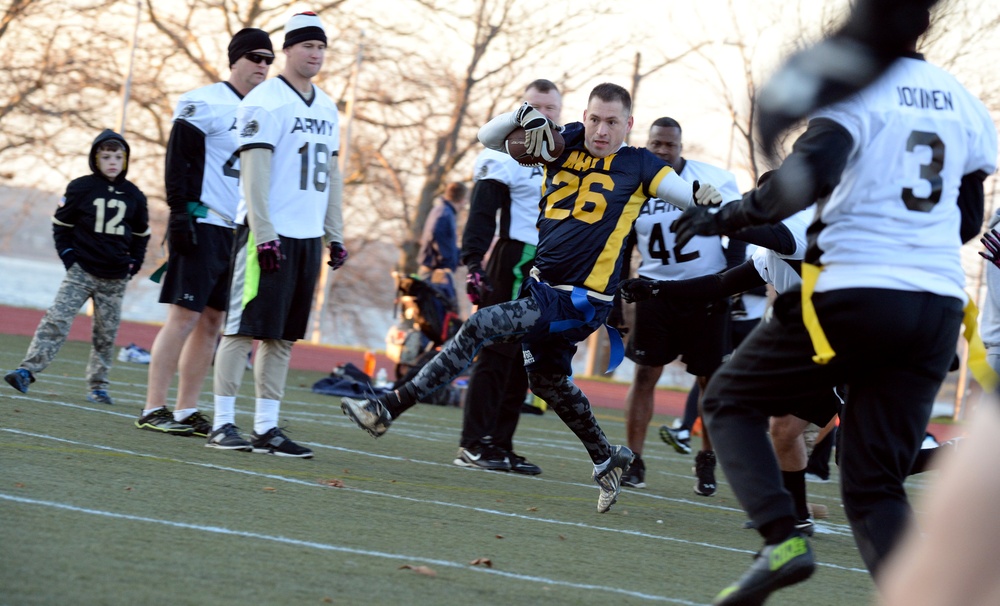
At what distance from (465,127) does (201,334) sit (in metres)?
26.0

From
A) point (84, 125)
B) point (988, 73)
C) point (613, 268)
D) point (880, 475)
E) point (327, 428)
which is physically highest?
point (988, 73)

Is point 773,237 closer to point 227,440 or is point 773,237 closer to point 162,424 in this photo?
Result: point 227,440

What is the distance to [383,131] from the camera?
33.3 m

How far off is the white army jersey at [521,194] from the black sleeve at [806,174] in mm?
4719

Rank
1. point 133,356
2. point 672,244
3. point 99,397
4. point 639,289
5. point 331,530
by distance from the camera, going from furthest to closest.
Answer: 1. point 133,356
2. point 99,397
3. point 672,244
4. point 639,289
5. point 331,530

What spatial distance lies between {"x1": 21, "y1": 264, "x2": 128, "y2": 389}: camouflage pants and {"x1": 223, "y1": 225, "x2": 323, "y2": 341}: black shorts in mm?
2748

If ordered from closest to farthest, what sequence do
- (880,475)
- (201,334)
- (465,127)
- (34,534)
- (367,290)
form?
(880,475), (34,534), (201,334), (465,127), (367,290)

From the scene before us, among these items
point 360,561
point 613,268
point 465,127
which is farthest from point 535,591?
point 465,127

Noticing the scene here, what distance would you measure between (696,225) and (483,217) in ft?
15.1

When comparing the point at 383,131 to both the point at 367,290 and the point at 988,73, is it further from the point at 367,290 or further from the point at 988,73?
the point at 988,73

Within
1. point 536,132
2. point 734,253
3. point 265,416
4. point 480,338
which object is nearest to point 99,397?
point 265,416

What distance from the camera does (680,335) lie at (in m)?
8.55

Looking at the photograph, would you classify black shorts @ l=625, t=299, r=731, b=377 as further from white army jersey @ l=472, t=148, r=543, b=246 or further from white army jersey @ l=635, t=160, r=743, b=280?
white army jersey @ l=472, t=148, r=543, b=246

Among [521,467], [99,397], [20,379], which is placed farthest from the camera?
[99,397]
